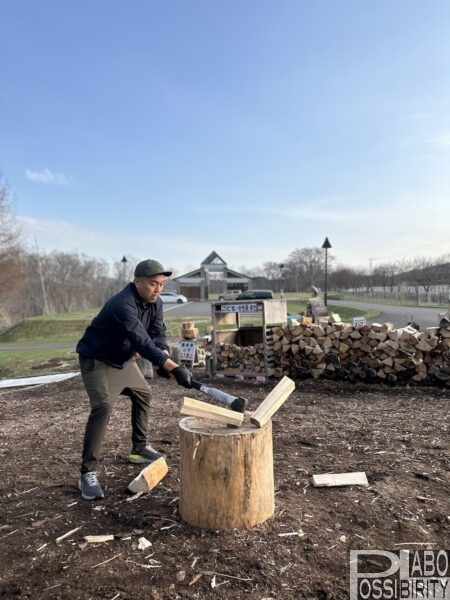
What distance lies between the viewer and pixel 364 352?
775 centimetres

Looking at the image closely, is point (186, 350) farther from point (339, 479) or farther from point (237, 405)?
point (237, 405)

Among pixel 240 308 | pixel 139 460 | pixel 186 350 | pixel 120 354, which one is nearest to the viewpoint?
pixel 120 354

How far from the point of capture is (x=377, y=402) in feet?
21.0

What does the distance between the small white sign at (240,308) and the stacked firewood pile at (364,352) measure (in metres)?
0.57

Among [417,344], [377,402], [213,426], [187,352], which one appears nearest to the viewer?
[213,426]

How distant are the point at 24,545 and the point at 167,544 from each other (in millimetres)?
843

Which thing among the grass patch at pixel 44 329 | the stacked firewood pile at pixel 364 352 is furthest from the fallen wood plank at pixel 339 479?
the grass patch at pixel 44 329

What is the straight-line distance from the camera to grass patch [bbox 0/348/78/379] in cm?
1136

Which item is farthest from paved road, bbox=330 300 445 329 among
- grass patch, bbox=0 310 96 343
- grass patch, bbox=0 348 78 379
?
grass patch, bbox=0 310 96 343

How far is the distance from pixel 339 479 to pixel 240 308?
5.47m

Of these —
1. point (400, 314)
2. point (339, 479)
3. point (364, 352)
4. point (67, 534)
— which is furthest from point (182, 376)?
point (400, 314)

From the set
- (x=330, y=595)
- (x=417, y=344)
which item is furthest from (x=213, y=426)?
(x=417, y=344)

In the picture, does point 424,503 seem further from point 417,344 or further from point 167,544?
point 417,344

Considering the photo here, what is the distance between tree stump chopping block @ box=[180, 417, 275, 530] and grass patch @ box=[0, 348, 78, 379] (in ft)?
29.5
